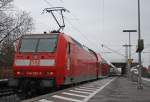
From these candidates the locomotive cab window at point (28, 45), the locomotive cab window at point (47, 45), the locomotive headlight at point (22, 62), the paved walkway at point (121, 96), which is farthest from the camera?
the locomotive cab window at point (28, 45)

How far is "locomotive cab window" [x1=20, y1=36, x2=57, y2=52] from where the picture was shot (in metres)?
22.4

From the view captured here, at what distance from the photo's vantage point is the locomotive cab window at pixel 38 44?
22375 mm

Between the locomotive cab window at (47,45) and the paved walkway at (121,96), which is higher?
the locomotive cab window at (47,45)

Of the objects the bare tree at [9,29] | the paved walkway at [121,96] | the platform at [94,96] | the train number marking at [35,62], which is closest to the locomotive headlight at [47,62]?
Answer: the train number marking at [35,62]

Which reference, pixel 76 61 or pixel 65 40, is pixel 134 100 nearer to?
pixel 65 40

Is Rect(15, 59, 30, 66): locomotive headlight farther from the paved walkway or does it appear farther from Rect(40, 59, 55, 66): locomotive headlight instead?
the paved walkway

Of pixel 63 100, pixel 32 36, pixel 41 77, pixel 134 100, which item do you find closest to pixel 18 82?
pixel 41 77

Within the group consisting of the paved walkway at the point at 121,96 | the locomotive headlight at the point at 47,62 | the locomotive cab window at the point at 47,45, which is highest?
the locomotive cab window at the point at 47,45

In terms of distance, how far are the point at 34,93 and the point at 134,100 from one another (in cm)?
713

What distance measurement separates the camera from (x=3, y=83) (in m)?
24.6

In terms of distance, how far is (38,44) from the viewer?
22.8 metres

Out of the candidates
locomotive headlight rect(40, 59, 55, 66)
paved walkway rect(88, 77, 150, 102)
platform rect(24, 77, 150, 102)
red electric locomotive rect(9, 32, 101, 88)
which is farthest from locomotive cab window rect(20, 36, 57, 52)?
paved walkway rect(88, 77, 150, 102)

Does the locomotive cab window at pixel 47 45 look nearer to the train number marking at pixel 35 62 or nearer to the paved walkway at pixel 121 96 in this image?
the train number marking at pixel 35 62

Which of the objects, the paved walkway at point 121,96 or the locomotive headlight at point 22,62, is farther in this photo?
the locomotive headlight at point 22,62
